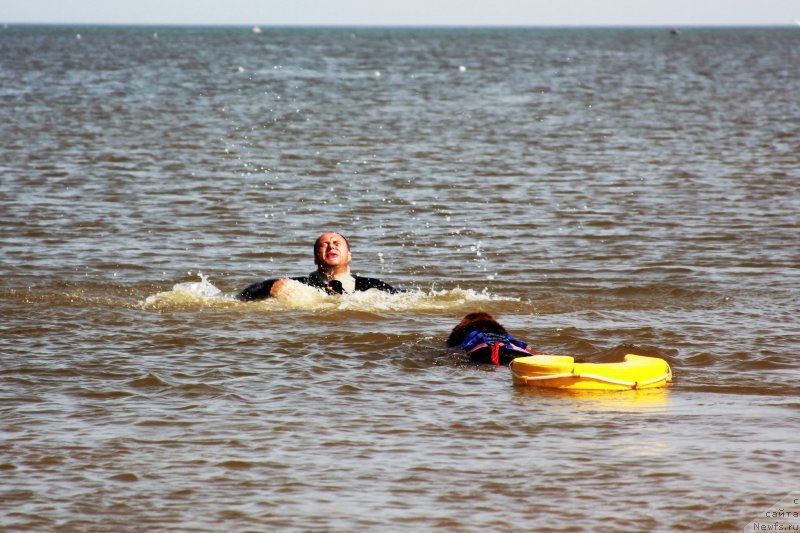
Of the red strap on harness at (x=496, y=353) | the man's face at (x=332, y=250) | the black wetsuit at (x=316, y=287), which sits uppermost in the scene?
the man's face at (x=332, y=250)

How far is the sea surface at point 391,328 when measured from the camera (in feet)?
22.8

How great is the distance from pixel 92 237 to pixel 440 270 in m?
5.29

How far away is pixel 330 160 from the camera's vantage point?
90.7 feet

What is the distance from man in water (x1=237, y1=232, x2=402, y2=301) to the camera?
1267 centimetres

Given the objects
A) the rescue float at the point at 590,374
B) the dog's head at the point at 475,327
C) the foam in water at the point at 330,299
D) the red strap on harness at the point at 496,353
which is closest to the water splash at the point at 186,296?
the foam in water at the point at 330,299

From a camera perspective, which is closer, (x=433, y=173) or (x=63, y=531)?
(x=63, y=531)

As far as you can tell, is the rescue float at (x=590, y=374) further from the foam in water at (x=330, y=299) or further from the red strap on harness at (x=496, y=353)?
the foam in water at (x=330, y=299)

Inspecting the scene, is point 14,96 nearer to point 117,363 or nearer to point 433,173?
point 433,173

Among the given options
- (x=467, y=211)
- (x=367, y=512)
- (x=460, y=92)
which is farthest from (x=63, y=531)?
(x=460, y=92)

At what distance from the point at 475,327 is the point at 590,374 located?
1.81m

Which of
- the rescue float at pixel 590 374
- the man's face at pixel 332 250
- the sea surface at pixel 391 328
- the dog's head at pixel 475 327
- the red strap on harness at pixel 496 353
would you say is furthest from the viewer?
the man's face at pixel 332 250

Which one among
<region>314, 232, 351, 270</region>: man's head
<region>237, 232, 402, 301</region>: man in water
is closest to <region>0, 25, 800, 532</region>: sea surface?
<region>237, 232, 402, 301</region>: man in water

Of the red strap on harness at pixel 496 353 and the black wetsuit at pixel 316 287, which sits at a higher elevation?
the black wetsuit at pixel 316 287

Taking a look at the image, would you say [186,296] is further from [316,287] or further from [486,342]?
[486,342]
